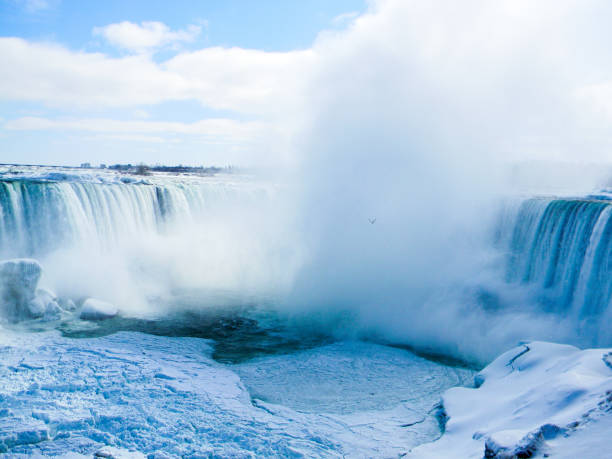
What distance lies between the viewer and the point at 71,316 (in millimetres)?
10289

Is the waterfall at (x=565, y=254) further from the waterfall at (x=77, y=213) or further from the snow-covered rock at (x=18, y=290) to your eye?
the waterfall at (x=77, y=213)

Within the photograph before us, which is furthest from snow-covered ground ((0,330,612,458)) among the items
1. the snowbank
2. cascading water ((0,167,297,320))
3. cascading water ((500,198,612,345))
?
cascading water ((0,167,297,320))

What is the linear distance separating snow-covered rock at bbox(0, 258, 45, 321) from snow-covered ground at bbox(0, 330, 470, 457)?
109 centimetres

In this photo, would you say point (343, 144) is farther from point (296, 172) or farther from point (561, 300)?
point (561, 300)

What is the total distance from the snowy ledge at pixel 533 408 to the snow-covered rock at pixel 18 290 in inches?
341

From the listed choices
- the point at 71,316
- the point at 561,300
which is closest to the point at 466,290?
the point at 561,300

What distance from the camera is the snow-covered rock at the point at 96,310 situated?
33.2ft

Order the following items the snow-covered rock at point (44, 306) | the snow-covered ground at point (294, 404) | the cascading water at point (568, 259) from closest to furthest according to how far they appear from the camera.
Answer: the snow-covered ground at point (294, 404) < the cascading water at point (568, 259) < the snow-covered rock at point (44, 306)

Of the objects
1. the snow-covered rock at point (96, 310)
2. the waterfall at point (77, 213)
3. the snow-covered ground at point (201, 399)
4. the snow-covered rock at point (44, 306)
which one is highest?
the waterfall at point (77, 213)

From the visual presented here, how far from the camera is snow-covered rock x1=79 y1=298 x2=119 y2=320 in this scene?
398 inches

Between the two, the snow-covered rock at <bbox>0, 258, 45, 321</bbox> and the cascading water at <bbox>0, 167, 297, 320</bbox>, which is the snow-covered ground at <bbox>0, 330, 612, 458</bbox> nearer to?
the snow-covered rock at <bbox>0, 258, 45, 321</bbox>

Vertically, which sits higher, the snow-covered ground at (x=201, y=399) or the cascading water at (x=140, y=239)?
the cascading water at (x=140, y=239)

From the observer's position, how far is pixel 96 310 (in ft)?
33.4

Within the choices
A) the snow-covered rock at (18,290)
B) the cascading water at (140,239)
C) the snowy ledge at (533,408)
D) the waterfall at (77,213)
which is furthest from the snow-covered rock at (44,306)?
the snowy ledge at (533,408)
